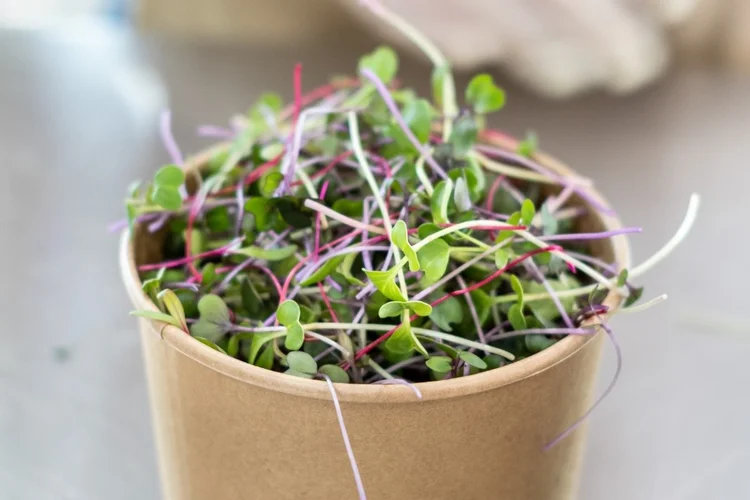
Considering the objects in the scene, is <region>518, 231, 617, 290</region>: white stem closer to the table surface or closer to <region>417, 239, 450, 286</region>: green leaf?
<region>417, 239, 450, 286</region>: green leaf

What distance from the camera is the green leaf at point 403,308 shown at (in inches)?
11.3

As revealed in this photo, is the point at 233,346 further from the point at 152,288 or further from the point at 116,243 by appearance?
the point at 116,243

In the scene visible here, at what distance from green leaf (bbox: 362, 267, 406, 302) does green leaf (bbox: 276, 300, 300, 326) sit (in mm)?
29

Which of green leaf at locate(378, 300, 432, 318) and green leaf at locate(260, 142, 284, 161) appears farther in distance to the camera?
green leaf at locate(260, 142, 284, 161)

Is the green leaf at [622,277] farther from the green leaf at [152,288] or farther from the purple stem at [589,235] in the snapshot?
the green leaf at [152,288]

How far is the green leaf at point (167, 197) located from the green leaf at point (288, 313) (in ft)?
0.35

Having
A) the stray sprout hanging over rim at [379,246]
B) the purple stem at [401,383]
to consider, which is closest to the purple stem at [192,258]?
the stray sprout hanging over rim at [379,246]

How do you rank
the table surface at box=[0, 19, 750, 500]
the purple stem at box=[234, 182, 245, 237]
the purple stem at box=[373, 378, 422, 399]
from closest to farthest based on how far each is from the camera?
the purple stem at box=[373, 378, 422, 399] → the purple stem at box=[234, 182, 245, 237] → the table surface at box=[0, 19, 750, 500]

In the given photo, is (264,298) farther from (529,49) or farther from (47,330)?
(529,49)

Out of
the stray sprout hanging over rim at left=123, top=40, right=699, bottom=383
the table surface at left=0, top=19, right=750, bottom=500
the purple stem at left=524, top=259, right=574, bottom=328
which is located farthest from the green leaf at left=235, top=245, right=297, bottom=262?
the table surface at left=0, top=19, right=750, bottom=500

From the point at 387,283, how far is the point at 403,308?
0.04 feet

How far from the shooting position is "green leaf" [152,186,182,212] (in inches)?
14.5

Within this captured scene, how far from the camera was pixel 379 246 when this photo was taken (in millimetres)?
331

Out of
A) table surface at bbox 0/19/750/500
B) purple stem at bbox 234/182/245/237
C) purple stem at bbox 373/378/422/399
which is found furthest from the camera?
table surface at bbox 0/19/750/500
